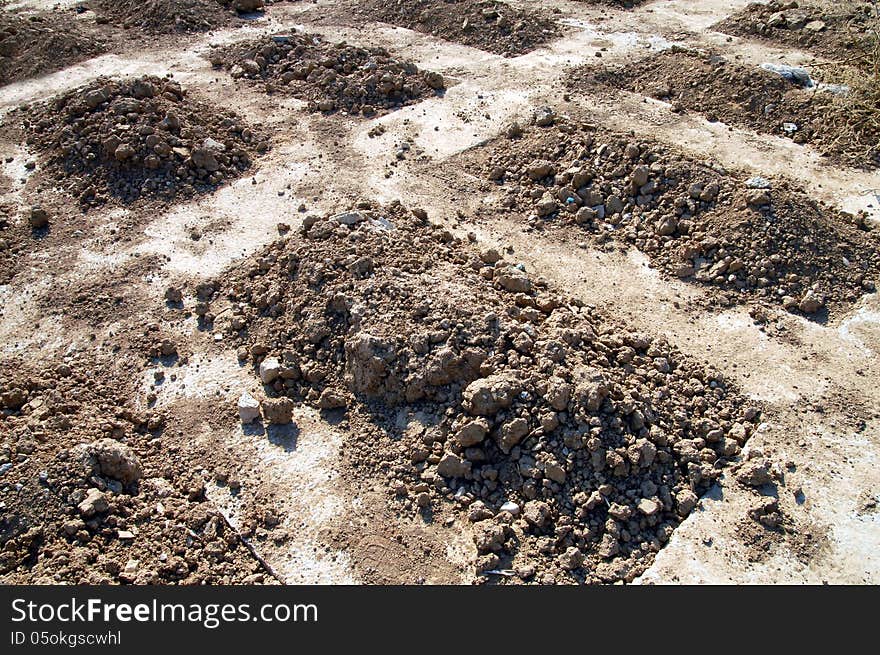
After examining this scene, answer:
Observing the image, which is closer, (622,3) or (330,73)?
(330,73)

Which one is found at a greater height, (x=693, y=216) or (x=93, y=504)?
(x=693, y=216)

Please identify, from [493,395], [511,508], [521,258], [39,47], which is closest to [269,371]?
[493,395]

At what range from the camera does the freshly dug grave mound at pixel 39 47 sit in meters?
13.2

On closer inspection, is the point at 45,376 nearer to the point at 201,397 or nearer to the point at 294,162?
the point at 201,397

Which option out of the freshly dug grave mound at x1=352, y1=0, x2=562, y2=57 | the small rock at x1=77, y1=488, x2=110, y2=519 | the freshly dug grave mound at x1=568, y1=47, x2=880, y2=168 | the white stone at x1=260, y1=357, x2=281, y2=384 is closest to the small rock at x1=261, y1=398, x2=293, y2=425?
the white stone at x1=260, y1=357, x2=281, y2=384

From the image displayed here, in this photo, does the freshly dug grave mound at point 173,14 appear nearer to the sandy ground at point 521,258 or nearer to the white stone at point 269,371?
the sandy ground at point 521,258

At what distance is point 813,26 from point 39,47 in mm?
14196

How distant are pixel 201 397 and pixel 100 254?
313cm

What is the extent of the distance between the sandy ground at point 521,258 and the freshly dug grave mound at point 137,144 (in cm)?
40

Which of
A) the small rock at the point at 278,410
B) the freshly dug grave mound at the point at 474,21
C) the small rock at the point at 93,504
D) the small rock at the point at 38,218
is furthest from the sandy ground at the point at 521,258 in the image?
the small rock at the point at 93,504

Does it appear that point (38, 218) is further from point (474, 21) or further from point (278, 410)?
point (474, 21)

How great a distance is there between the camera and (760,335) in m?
7.29

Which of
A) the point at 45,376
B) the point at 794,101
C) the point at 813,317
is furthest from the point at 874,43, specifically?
the point at 45,376

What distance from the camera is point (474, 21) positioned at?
1384 cm
